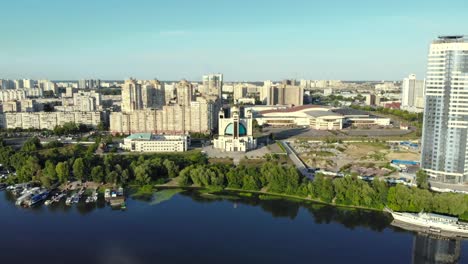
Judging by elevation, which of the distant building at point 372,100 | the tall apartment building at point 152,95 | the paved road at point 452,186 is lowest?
the paved road at point 452,186

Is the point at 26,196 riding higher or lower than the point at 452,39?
lower

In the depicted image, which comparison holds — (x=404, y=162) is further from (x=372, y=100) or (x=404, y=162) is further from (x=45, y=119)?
(x=372, y=100)

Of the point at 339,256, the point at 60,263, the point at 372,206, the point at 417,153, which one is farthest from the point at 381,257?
the point at 417,153

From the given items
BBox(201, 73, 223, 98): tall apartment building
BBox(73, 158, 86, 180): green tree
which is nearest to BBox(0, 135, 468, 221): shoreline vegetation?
BBox(73, 158, 86, 180): green tree

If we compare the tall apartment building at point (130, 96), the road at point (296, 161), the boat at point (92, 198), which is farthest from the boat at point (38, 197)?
→ the tall apartment building at point (130, 96)

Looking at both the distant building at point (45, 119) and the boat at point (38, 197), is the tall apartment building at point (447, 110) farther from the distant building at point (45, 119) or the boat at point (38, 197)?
the distant building at point (45, 119)

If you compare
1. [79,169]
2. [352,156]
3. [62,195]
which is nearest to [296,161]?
[352,156]
